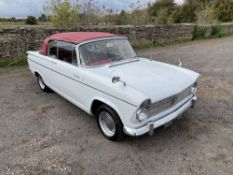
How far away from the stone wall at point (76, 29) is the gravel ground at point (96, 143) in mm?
3661

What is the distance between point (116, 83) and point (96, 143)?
1.06m

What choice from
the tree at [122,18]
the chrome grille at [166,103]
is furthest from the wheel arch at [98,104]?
the tree at [122,18]

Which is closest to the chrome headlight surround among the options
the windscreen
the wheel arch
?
the wheel arch

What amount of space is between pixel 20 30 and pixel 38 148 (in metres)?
6.19

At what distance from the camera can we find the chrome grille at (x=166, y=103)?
2803mm

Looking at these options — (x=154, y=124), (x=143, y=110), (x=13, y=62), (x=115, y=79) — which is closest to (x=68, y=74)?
(x=115, y=79)

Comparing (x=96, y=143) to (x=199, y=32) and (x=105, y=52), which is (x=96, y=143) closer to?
(x=105, y=52)

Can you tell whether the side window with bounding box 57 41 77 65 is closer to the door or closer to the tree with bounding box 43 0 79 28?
the door

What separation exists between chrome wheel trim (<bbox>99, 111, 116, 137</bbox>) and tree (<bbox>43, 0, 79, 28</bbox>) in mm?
8186

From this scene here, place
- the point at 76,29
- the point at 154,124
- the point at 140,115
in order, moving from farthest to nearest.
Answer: the point at 76,29, the point at 154,124, the point at 140,115

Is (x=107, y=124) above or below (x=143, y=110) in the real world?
below

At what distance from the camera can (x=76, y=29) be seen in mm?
9125

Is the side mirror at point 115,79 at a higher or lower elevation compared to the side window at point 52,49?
lower

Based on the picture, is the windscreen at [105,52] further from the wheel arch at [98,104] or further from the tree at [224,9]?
the tree at [224,9]
